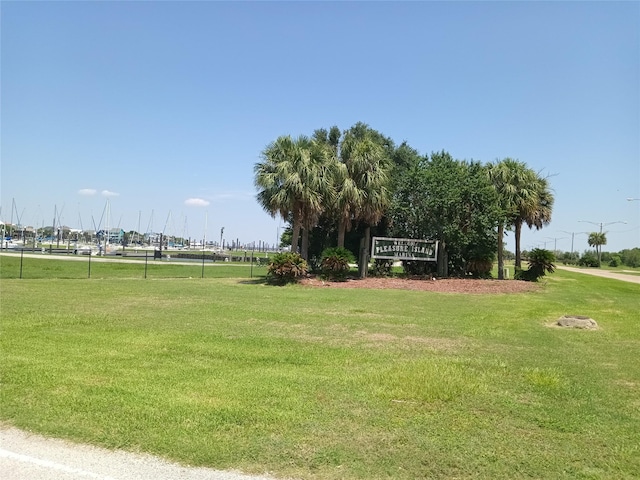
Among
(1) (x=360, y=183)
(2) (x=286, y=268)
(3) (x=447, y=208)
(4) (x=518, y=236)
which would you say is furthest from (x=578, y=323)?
(4) (x=518, y=236)

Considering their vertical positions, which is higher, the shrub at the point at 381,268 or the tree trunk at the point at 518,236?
the tree trunk at the point at 518,236

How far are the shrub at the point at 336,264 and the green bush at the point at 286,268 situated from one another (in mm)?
1235

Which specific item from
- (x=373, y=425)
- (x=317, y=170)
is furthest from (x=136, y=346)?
(x=317, y=170)

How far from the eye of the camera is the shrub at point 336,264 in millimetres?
25672

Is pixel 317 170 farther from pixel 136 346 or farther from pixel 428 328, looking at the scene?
pixel 136 346

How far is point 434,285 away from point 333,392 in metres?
19.7

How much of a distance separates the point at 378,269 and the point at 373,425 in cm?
2546

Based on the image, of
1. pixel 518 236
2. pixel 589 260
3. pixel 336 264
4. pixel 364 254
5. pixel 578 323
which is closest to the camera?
pixel 578 323

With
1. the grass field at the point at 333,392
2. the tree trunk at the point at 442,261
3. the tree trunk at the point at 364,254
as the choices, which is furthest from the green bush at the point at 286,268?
the grass field at the point at 333,392

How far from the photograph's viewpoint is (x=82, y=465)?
417 cm

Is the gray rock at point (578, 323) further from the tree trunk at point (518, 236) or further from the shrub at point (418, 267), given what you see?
the tree trunk at point (518, 236)

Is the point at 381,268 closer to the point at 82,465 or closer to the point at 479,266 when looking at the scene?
the point at 479,266

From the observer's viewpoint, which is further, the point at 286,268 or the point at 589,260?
the point at 589,260

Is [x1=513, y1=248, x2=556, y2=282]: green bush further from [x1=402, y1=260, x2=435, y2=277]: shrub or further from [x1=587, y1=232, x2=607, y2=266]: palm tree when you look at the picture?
[x1=587, y1=232, x2=607, y2=266]: palm tree
